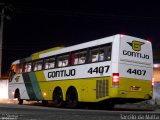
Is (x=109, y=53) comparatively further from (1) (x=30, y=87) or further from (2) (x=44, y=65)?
(1) (x=30, y=87)

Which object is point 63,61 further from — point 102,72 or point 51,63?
point 102,72

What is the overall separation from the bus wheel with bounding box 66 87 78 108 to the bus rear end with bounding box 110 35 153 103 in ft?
8.67

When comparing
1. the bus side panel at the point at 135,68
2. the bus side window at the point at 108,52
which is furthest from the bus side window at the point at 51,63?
the bus side panel at the point at 135,68

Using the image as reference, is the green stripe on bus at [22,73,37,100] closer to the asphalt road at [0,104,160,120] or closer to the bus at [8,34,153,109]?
the bus at [8,34,153,109]

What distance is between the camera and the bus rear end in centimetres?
2000

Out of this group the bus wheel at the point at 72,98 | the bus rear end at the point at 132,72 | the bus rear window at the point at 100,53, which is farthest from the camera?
the bus wheel at the point at 72,98

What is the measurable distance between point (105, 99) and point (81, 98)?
221cm

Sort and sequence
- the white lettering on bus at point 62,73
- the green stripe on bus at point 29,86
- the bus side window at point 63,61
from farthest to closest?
1. the green stripe on bus at point 29,86
2. the bus side window at point 63,61
3. the white lettering on bus at point 62,73

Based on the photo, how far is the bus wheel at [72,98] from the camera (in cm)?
2290

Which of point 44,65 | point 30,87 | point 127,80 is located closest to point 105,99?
point 127,80

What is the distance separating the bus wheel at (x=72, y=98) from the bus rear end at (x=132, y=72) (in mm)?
2642

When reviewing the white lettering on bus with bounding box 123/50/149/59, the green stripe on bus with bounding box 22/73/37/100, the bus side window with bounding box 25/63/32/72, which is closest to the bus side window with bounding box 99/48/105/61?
the white lettering on bus with bounding box 123/50/149/59

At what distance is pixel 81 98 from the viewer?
2212 cm

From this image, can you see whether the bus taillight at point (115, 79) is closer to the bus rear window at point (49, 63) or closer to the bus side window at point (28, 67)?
the bus rear window at point (49, 63)
